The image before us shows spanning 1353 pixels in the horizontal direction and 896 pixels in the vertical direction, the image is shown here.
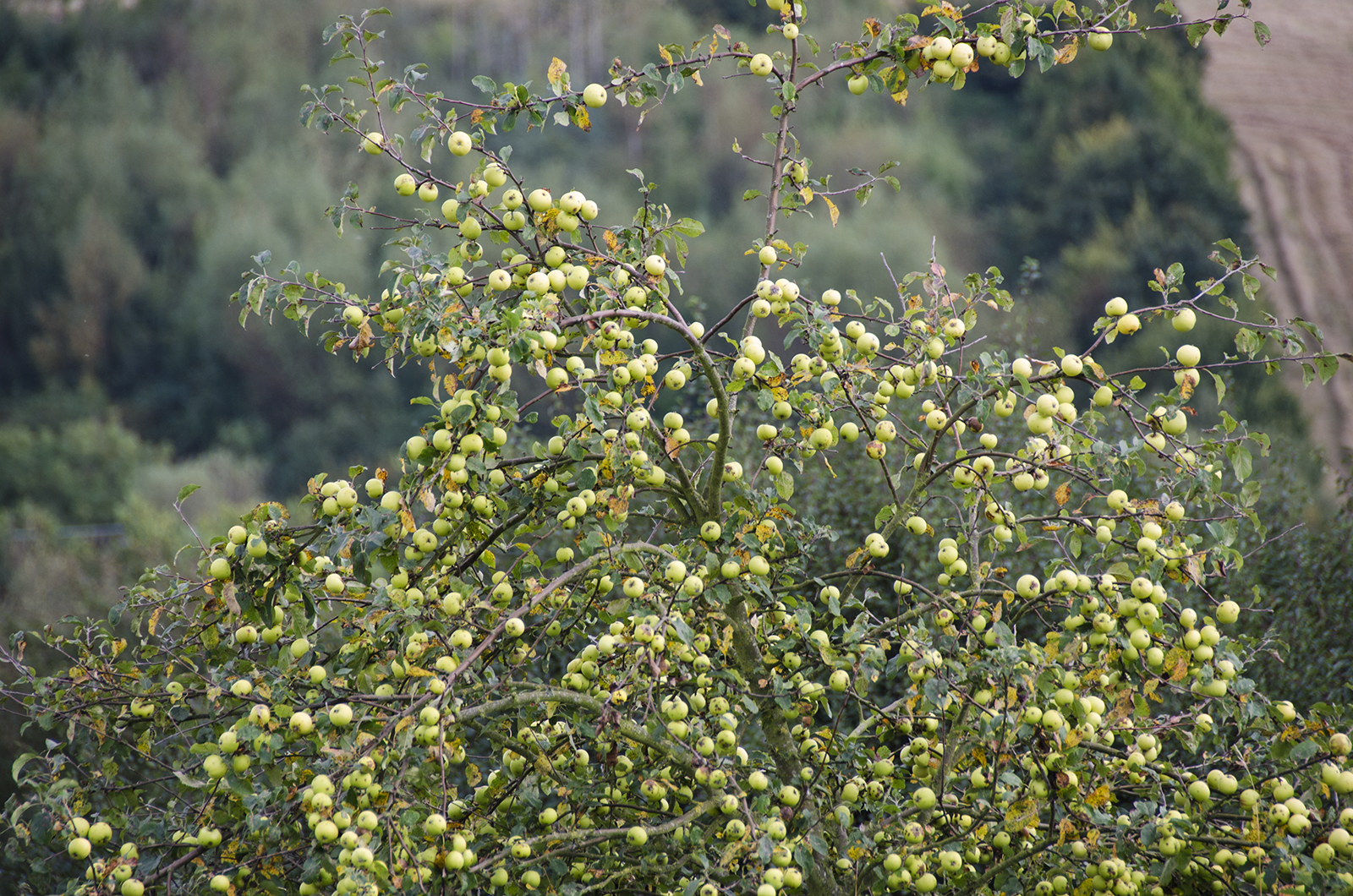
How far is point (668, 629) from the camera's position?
5.38 ft

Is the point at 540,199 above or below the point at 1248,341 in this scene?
above

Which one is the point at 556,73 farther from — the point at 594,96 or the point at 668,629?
the point at 668,629

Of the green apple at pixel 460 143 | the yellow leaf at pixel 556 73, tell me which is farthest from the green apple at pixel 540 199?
the yellow leaf at pixel 556 73

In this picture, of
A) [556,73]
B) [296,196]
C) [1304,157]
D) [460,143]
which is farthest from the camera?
[296,196]

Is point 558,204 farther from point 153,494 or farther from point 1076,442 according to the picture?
point 153,494

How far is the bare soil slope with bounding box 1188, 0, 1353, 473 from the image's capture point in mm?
11523

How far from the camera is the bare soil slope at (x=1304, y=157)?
1152cm

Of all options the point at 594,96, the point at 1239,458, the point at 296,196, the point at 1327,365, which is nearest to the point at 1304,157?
the point at 1327,365

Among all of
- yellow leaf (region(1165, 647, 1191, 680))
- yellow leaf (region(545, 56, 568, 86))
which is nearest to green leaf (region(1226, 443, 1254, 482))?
yellow leaf (region(1165, 647, 1191, 680))

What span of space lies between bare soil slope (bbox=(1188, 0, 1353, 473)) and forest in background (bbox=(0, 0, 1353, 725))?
462mm

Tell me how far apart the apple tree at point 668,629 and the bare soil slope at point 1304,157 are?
1079cm

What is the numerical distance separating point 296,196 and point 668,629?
17536 mm

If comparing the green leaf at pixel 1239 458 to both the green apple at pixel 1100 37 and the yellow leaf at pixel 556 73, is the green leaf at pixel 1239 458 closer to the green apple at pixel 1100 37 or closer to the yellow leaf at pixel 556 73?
the green apple at pixel 1100 37

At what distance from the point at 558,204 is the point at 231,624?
3.07 feet
